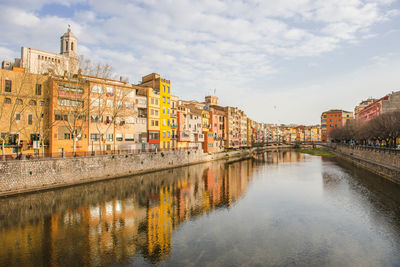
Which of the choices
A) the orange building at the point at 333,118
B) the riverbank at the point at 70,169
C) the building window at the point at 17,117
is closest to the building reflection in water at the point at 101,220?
the riverbank at the point at 70,169

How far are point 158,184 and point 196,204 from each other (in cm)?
1285

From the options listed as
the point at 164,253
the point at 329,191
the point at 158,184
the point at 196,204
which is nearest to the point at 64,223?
the point at 164,253

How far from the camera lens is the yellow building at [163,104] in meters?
61.7

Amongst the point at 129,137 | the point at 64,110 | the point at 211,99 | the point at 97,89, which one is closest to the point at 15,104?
the point at 64,110

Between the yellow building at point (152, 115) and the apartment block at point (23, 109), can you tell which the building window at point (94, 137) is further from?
the yellow building at point (152, 115)

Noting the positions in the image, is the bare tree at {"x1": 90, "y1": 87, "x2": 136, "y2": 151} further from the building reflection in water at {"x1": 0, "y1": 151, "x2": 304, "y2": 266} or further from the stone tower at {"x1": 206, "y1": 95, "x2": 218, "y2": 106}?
the stone tower at {"x1": 206, "y1": 95, "x2": 218, "y2": 106}

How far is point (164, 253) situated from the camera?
16406 mm

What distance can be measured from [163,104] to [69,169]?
31089mm

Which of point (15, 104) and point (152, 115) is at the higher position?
point (152, 115)

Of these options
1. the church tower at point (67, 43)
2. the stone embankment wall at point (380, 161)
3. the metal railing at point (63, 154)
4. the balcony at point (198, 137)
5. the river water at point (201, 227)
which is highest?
the church tower at point (67, 43)

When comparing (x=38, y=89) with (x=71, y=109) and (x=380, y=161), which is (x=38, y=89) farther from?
(x=380, y=161)

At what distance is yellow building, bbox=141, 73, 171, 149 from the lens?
2427 inches

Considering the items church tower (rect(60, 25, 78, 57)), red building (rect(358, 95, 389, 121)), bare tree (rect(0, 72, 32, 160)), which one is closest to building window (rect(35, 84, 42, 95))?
bare tree (rect(0, 72, 32, 160))

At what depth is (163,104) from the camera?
6241 centimetres
